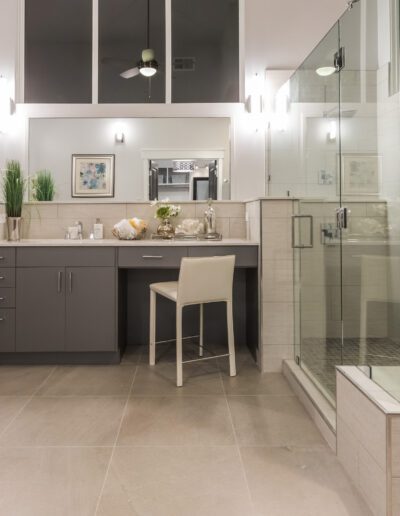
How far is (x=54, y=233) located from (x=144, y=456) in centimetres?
224

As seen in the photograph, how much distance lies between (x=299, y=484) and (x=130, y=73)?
330cm

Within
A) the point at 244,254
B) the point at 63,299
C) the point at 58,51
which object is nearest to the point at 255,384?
the point at 244,254

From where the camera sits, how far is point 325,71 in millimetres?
2289

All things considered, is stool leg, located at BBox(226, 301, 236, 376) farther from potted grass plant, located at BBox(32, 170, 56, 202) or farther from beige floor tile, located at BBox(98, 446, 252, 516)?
potted grass plant, located at BBox(32, 170, 56, 202)

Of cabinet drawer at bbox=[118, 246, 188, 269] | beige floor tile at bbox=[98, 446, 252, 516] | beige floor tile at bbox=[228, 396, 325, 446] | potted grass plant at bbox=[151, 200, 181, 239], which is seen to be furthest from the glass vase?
beige floor tile at bbox=[98, 446, 252, 516]

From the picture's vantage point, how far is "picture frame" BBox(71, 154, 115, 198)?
3391 millimetres

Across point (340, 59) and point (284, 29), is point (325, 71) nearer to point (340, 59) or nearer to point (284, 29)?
point (340, 59)

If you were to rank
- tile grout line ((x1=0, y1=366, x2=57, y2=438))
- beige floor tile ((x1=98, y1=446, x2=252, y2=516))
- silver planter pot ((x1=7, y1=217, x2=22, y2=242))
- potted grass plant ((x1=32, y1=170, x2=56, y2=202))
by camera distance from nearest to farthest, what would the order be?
beige floor tile ((x1=98, y1=446, x2=252, y2=516))
tile grout line ((x1=0, y1=366, x2=57, y2=438))
silver planter pot ((x1=7, y1=217, x2=22, y2=242))
potted grass plant ((x1=32, y1=170, x2=56, y2=202))

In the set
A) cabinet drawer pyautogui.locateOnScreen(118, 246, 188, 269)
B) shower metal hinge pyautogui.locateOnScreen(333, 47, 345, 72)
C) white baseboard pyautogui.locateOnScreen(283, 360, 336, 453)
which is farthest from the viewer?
cabinet drawer pyautogui.locateOnScreen(118, 246, 188, 269)

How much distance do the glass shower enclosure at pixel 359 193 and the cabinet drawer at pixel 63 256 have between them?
1497 millimetres

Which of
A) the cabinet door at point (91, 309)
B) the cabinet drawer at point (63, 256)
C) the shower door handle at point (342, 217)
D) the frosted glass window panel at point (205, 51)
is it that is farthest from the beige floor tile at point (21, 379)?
the frosted glass window panel at point (205, 51)

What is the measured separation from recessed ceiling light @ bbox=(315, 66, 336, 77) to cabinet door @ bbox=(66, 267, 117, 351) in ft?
6.02

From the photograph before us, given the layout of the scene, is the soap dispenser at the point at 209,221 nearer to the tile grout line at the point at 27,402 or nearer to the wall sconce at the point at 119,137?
the wall sconce at the point at 119,137

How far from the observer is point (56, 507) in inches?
54.5
